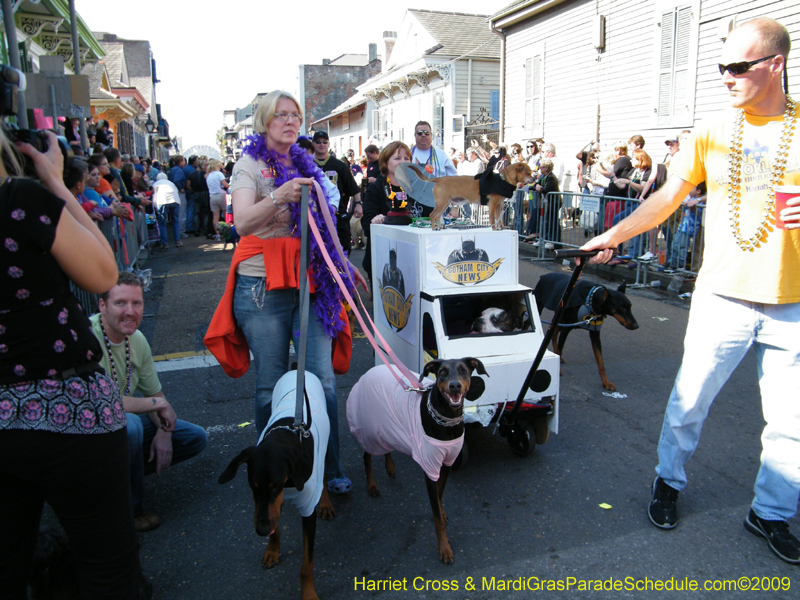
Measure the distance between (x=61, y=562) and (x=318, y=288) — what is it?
5.16 ft

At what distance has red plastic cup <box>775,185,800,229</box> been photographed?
2.20 metres

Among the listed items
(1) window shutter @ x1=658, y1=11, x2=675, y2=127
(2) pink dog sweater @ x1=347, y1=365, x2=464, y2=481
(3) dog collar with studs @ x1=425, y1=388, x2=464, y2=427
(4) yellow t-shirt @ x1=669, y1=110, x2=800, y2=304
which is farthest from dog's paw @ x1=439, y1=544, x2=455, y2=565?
(1) window shutter @ x1=658, y1=11, x2=675, y2=127

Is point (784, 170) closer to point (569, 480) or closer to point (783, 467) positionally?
point (783, 467)

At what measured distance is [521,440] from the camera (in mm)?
3602

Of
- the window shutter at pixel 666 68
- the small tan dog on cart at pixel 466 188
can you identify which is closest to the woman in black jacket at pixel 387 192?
the small tan dog on cart at pixel 466 188

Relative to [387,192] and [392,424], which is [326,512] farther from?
[387,192]

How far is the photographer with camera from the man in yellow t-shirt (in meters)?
2.05

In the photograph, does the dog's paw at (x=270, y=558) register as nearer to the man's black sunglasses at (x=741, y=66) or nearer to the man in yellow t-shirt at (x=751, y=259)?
the man in yellow t-shirt at (x=751, y=259)

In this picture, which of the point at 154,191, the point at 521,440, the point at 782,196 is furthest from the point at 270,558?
the point at 154,191

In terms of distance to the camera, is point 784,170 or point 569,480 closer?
point 784,170

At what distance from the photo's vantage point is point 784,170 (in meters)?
2.36

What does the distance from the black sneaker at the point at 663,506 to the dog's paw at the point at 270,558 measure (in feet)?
6.09

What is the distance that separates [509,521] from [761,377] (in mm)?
1400

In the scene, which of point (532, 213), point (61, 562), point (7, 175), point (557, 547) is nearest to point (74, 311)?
point (7, 175)
